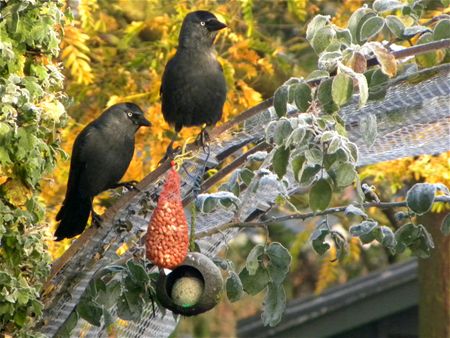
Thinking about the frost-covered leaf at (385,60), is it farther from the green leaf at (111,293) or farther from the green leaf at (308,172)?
the green leaf at (111,293)

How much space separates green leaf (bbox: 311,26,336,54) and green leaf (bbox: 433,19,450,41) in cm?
36

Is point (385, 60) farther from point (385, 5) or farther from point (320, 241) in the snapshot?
point (320, 241)

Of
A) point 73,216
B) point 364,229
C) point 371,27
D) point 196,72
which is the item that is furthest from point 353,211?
point 196,72

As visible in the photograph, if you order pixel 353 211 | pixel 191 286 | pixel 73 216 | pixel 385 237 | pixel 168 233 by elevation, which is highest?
pixel 168 233

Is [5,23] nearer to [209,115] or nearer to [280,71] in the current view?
[209,115]

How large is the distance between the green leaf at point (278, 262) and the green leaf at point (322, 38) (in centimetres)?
67

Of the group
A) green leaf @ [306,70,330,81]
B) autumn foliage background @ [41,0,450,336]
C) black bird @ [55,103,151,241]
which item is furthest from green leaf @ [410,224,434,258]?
autumn foliage background @ [41,0,450,336]

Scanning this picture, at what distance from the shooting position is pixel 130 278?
4.03 meters

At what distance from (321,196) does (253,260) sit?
0.53m

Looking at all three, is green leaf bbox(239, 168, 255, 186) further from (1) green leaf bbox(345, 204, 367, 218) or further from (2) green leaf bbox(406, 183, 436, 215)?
(2) green leaf bbox(406, 183, 436, 215)

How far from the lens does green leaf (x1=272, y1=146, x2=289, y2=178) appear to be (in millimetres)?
3482

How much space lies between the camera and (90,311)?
160 inches

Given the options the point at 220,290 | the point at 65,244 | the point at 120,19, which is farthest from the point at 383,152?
the point at 120,19

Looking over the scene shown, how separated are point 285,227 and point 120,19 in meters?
4.28
